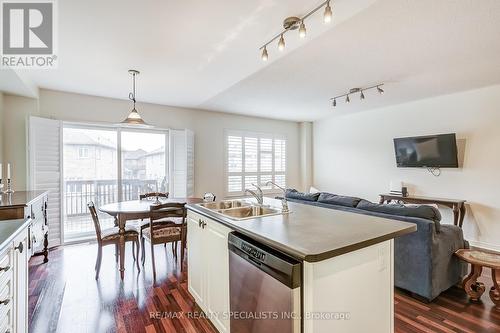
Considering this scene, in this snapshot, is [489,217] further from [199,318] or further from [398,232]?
[199,318]

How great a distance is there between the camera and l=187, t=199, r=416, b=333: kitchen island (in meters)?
1.21

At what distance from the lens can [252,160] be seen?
6.12m

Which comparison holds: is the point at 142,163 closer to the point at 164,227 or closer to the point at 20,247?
the point at 164,227

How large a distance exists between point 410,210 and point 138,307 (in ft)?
9.09

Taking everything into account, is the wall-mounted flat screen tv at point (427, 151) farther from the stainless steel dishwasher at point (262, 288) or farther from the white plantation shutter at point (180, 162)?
the stainless steel dishwasher at point (262, 288)

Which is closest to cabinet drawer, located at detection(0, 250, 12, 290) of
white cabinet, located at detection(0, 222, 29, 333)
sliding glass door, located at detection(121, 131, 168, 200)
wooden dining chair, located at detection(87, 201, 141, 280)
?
white cabinet, located at detection(0, 222, 29, 333)

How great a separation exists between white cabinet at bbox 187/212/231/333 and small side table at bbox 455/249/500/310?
2281 millimetres

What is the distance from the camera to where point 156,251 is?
12.5 feet

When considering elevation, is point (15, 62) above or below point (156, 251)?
above

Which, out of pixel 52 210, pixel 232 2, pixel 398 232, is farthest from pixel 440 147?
pixel 52 210

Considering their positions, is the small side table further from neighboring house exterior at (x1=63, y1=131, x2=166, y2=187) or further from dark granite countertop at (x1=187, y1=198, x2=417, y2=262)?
neighboring house exterior at (x1=63, y1=131, x2=166, y2=187)

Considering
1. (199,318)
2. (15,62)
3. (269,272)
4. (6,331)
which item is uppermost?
(15,62)

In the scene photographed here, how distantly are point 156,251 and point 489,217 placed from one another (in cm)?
512

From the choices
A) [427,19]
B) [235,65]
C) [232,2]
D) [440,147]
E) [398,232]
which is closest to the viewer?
[398,232]
